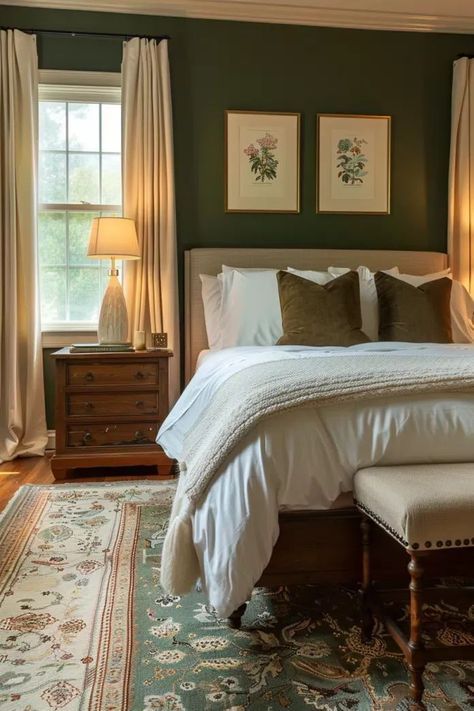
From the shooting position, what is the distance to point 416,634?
1329 millimetres

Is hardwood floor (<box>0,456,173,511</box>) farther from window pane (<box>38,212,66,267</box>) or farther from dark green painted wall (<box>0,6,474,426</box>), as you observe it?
dark green painted wall (<box>0,6,474,426</box>)

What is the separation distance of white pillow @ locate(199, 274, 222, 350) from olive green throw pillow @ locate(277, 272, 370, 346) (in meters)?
0.53

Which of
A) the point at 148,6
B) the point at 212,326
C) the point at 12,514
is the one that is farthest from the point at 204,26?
the point at 12,514

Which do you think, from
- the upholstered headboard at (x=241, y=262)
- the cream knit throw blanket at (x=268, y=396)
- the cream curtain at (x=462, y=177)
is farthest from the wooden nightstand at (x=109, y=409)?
the cream curtain at (x=462, y=177)

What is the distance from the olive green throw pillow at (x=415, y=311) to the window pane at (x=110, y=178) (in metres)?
1.92

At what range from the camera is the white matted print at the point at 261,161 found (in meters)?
4.00

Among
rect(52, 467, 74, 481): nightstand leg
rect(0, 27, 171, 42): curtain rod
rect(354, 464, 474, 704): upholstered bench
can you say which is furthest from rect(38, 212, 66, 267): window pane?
rect(354, 464, 474, 704): upholstered bench

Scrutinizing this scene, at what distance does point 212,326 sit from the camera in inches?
143

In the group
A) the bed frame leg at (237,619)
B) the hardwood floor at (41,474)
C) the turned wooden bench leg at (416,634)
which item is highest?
the turned wooden bench leg at (416,634)

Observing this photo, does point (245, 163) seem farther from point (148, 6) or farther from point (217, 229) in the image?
point (148, 6)

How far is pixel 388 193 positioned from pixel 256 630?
3270 mm

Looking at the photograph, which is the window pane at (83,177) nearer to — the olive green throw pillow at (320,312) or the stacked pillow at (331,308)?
the stacked pillow at (331,308)

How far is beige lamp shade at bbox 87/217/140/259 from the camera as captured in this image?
3.45 metres

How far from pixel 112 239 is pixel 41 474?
56.2 inches
